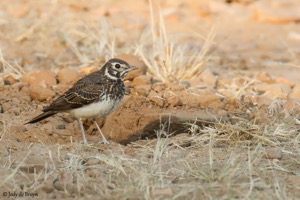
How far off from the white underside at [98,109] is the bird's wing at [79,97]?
0.06 meters

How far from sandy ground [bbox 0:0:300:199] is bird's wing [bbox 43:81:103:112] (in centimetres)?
26

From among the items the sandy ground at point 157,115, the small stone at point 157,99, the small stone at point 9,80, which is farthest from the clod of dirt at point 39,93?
the small stone at point 157,99

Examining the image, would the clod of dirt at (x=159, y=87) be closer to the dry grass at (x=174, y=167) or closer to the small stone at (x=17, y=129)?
the dry grass at (x=174, y=167)

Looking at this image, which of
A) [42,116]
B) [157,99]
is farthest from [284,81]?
[42,116]

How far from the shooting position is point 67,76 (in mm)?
8531

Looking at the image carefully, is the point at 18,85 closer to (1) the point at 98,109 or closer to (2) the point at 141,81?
(2) the point at 141,81

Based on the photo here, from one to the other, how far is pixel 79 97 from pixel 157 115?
2.65 feet

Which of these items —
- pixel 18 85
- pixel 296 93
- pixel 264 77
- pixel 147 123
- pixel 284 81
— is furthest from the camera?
pixel 264 77

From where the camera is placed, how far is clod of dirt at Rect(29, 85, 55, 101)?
315 inches

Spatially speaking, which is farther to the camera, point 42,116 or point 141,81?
point 141,81

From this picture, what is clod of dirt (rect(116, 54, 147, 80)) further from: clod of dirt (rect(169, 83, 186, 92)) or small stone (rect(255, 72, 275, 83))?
small stone (rect(255, 72, 275, 83))

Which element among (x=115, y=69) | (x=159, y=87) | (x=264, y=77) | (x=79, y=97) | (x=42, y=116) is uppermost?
(x=115, y=69)

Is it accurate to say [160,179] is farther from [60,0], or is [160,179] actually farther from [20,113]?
[60,0]

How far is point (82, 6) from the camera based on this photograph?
44.4ft
